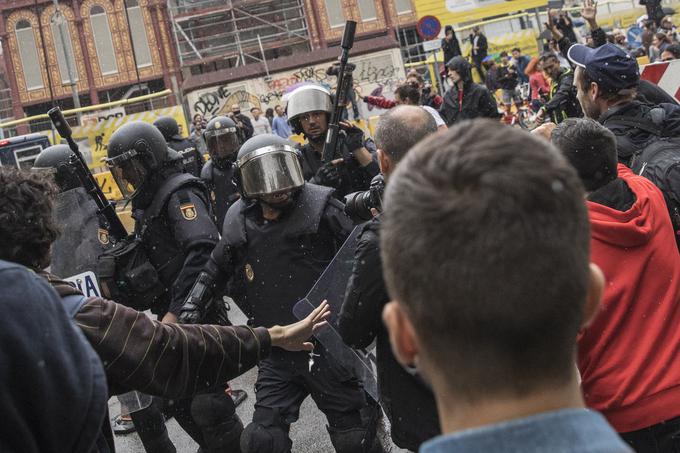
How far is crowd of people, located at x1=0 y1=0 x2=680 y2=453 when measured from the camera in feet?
3.17

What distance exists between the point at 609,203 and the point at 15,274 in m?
1.66

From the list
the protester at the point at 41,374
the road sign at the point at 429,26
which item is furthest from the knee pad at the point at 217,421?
the road sign at the point at 429,26

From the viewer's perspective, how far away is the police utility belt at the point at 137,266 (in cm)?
399

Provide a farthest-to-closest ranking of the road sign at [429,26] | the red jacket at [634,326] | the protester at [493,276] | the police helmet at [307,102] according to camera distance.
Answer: the road sign at [429,26]
the police helmet at [307,102]
the red jacket at [634,326]
the protester at [493,276]

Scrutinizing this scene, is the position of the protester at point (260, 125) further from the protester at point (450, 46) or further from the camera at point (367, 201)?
the camera at point (367, 201)

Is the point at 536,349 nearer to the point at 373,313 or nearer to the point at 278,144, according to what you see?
the point at 373,313

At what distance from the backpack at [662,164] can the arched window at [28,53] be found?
1377 inches

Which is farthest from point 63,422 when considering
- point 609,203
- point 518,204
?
point 609,203

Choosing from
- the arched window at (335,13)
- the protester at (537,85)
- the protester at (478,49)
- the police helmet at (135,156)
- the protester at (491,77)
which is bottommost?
the police helmet at (135,156)

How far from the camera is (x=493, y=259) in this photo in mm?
949

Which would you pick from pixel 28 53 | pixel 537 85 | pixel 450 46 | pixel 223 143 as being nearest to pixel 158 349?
pixel 223 143

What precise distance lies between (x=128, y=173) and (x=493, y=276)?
350 centimetres

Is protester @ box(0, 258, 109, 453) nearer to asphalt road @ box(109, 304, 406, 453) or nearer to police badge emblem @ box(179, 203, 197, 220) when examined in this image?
police badge emblem @ box(179, 203, 197, 220)

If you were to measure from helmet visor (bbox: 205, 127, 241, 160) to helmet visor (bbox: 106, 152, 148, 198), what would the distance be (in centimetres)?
189
